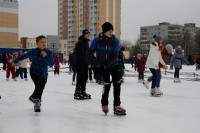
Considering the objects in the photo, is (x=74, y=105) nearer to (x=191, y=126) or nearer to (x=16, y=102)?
(x=16, y=102)

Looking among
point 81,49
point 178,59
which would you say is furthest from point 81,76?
point 178,59

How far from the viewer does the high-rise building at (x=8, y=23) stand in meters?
51.3

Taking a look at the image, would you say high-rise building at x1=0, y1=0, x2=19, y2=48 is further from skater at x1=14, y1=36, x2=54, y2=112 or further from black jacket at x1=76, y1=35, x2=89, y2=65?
skater at x1=14, y1=36, x2=54, y2=112

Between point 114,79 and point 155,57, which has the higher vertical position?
point 155,57

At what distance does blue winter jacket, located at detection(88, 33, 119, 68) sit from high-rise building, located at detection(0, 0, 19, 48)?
51341mm

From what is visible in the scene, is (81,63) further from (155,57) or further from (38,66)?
(155,57)

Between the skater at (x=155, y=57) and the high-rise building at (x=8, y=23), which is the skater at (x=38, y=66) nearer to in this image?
the skater at (x=155, y=57)

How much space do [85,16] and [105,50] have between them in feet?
330

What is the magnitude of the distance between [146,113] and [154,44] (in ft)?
9.33

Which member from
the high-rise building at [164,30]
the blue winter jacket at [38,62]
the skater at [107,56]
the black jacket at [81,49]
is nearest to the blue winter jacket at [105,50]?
the skater at [107,56]

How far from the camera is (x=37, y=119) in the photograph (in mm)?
4285

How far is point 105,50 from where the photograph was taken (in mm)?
4508

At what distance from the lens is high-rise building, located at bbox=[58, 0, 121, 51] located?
97.4 metres

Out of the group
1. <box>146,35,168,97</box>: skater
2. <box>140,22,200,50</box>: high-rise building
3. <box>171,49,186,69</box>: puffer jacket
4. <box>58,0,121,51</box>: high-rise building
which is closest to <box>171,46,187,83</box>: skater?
<box>171,49,186,69</box>: puffer jacket
